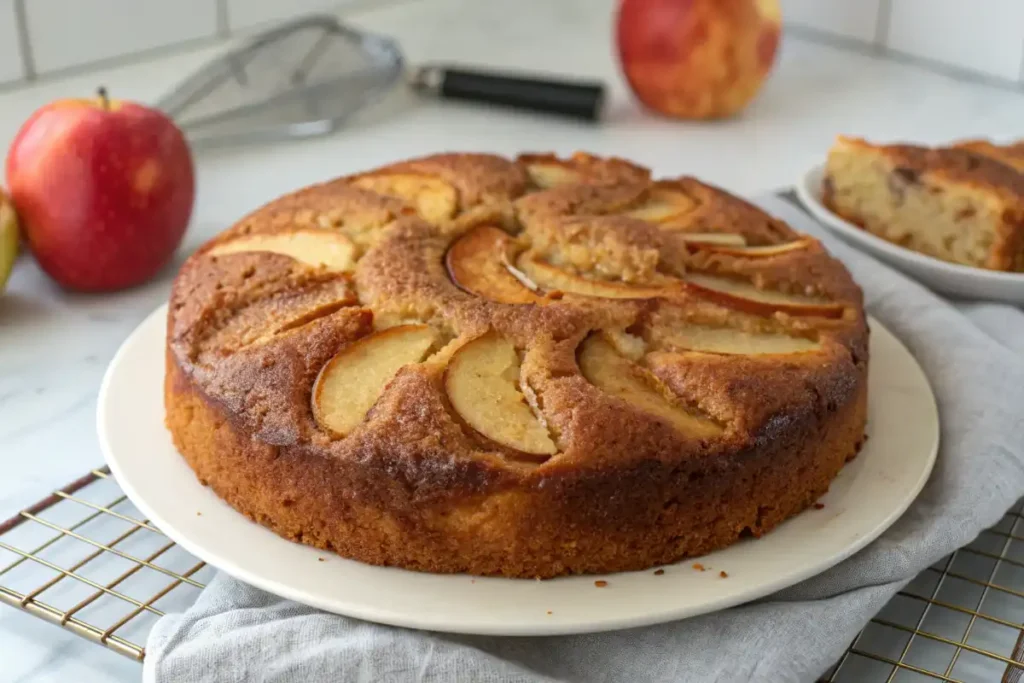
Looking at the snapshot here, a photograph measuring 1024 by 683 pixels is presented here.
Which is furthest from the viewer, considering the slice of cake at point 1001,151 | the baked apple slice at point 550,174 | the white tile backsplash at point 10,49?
the white tile backsplash at point 10,49

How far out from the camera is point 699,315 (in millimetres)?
1527

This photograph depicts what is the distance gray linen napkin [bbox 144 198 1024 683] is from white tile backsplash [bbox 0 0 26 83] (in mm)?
1797

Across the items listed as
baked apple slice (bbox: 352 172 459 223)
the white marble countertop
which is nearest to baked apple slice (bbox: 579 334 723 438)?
baked apple slice (bbox: 352 172 459 223)

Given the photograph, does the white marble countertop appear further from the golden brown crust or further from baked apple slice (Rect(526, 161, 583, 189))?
baked apple slice (Rect(526, 161, 583, 189))

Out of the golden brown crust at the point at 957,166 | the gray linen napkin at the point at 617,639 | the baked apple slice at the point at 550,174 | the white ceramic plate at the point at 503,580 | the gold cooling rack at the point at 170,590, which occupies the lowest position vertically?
the gold cooling rack at the point at 170,590

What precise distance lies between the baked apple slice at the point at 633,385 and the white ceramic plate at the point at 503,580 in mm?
150

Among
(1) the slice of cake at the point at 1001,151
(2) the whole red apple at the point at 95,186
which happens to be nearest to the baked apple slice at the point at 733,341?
(1) the slice of cake at the point at 1001,151

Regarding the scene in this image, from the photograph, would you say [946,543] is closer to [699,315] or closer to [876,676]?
[876,676]

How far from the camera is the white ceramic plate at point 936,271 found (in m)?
1.94

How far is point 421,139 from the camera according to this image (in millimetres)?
2805

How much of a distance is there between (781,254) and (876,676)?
2.15 ft

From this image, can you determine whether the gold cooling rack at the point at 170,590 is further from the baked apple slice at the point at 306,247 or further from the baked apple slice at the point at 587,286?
the baked apple slice at the point at 587,286

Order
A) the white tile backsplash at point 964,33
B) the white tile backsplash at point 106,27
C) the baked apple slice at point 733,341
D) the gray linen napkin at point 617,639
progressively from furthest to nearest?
the white tile backsplash at point 964,33
the white tile backsplash at point 106,27
the baked apple slice at point 733,341
the gray linen napkin at point 617,639

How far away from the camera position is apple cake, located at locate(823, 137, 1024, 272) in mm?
1979
